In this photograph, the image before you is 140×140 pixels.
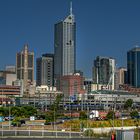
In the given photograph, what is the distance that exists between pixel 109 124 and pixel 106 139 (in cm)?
2928

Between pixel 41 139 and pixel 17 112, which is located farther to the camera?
pixel 17 112

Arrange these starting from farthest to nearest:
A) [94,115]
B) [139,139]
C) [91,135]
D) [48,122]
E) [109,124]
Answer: [94,115] < [48,122] < [109,124] < [91,135] < [139,139]

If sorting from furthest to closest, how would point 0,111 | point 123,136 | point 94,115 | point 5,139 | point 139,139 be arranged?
point 0,111, point 94,115, point 5,139, point 139,139, point 123,136

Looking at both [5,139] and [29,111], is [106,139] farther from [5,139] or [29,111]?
[29,111]

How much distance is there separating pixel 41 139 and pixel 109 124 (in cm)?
3061

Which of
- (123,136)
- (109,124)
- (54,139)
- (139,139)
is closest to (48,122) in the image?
(109,124)

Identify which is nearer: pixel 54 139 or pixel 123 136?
pixel 123 136

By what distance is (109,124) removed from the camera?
73375mm

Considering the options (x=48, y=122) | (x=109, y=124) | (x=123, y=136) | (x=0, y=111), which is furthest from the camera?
(x=0, y=111)

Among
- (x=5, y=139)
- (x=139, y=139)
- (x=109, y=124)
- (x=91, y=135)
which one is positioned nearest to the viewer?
(x=139, y=139)

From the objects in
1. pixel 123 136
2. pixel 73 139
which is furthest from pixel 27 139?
pixel 123 136

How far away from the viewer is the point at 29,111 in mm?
135125

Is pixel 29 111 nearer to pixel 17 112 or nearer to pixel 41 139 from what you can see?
pixel 17 112

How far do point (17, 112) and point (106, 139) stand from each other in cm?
8252
